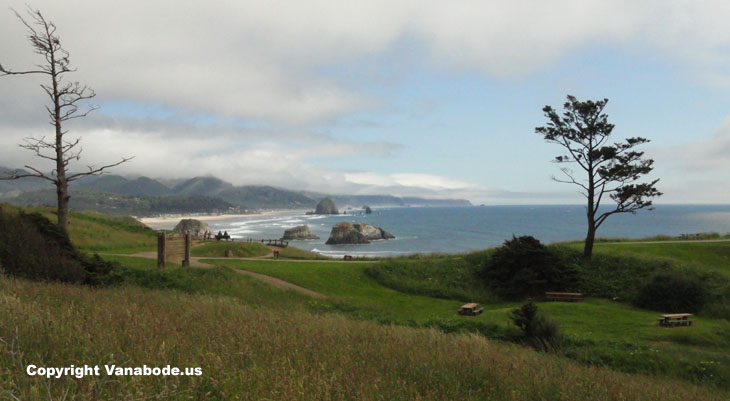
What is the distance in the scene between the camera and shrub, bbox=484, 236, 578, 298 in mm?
23781

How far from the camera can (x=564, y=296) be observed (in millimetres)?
22078

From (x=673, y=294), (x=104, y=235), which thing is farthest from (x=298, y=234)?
(x=673, y=294)

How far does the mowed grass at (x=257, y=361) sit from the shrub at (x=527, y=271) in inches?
669

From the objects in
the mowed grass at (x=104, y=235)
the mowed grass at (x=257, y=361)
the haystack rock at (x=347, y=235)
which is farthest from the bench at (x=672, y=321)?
the haystack rock at (x=347, y=235)

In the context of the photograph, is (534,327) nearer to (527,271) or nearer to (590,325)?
(590,325)

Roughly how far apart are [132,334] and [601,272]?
26.1 metres

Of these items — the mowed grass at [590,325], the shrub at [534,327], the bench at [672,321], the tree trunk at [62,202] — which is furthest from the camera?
the bench at [672,321]

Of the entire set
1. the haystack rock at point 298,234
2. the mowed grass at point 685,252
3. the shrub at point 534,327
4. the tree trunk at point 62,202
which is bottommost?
the haystack rock at point 298,234

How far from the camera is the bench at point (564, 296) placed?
21953 mm

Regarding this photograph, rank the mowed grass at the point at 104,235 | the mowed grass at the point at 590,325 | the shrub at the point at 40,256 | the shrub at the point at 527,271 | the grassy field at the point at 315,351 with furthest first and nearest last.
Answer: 1. the mowed grass at the point at 104,235
2. the shrub at the point at 527,271
3. the shrub at the point at 40,256
4. the mowed grass at the point at 590,325
5. the grassy field at the point at 315,351

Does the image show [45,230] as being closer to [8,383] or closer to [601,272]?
[8,383]

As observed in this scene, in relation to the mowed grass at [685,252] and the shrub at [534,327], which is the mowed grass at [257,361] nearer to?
the shrub at [534,327]

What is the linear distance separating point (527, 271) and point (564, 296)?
2284 millimetres

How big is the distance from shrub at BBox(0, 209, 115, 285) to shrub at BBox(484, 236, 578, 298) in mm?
19035
